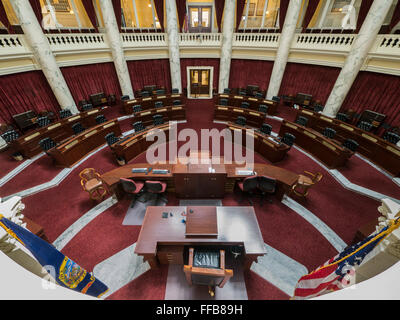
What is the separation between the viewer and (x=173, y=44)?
1056cm

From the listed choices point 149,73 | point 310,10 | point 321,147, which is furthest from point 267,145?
point 149,73

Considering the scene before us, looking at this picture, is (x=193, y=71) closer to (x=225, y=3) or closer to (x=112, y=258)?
(x=225, y=3)

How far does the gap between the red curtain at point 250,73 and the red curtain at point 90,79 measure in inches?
311

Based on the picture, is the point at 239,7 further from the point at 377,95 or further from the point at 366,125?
the point at 366,125

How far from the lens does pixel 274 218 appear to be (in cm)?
468

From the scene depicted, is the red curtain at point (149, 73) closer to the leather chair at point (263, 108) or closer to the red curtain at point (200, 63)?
the red curtain at point (200, 63)

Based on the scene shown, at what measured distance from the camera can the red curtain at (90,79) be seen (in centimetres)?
937

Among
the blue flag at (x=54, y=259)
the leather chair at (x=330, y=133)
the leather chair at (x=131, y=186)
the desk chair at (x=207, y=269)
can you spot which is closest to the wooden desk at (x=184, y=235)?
the desk chair at (x=207, y=269)

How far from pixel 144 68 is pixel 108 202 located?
9859mm

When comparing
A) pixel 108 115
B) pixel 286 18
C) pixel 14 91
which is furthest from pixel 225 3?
pixel 14 91

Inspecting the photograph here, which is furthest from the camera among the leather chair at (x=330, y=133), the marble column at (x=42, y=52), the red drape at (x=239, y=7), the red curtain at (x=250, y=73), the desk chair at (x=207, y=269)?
the red curtain at (x=250, y=73)

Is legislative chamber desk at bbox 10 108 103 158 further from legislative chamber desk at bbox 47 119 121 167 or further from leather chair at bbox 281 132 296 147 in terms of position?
leather chair at bbox 281 132 296 147

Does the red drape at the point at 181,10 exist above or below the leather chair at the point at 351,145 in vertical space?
above

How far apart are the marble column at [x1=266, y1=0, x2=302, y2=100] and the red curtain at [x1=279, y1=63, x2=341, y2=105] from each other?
0.51m
